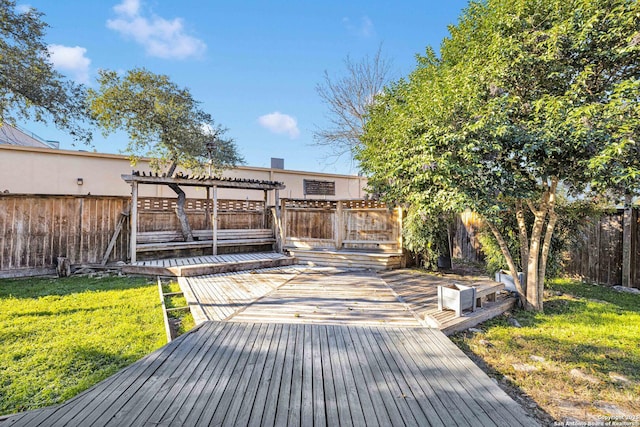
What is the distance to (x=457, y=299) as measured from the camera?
375 cm

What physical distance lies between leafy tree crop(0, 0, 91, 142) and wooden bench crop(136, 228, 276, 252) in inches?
136

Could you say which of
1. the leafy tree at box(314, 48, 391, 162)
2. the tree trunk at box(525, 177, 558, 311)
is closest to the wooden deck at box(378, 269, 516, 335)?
the tree trunk at box(525, 177, 558, 311)

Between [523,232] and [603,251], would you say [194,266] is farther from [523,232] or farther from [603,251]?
[603,251]

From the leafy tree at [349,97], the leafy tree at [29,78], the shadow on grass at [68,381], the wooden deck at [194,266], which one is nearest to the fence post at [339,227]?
the wooden deck at [194,266]

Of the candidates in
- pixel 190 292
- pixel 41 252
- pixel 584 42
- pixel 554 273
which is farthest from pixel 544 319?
pixel 41 252

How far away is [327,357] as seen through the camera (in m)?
2.58

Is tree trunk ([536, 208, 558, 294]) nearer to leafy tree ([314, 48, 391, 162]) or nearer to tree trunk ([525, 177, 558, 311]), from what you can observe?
tree trunk ([525, 177, 558, 311])

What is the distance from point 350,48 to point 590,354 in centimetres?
1052

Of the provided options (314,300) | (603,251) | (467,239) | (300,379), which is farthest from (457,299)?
(467,239)

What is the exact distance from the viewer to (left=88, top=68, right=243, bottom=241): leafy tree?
7359 millimetres

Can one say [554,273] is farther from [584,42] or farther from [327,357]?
[327,357]

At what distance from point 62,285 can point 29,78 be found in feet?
14.7

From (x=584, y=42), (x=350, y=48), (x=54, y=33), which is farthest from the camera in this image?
(x=350, y=48)

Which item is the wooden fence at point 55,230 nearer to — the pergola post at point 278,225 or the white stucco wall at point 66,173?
the white stucco wall at point 66,173
